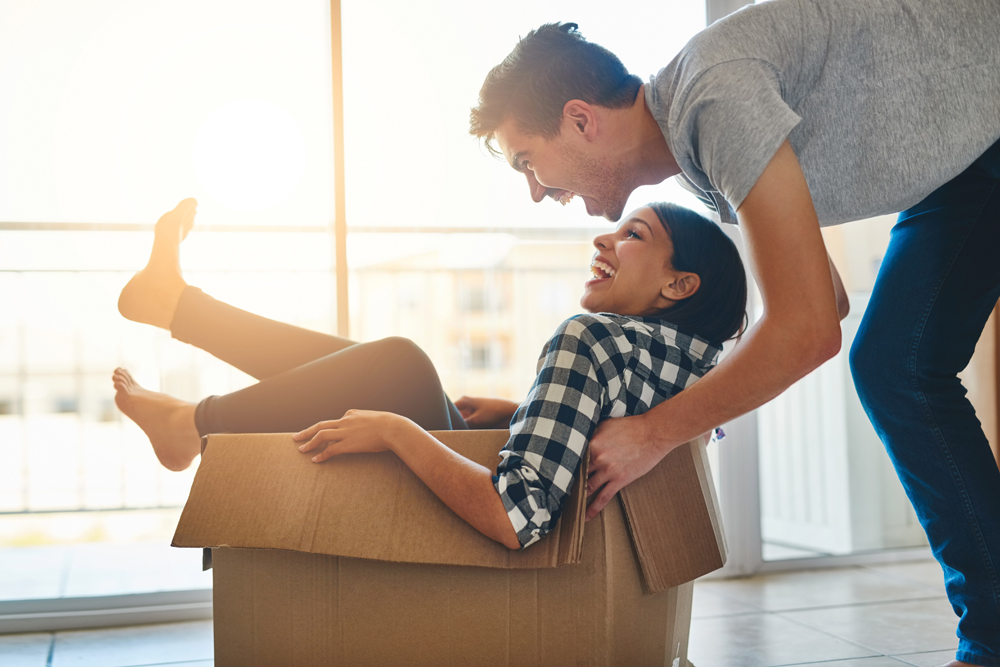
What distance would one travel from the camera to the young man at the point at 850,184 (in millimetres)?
811

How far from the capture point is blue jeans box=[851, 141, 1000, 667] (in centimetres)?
99

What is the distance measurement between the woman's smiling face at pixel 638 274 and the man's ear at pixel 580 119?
148mm

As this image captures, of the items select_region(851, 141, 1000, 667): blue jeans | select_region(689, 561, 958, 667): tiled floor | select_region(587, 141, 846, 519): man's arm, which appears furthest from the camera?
select_region(689, 561, 958, 667): tiled floor

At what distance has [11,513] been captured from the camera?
71.1 inches

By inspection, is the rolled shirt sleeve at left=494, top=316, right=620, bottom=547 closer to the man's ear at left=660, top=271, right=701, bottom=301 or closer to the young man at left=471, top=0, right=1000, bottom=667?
the young man at left=471, top=0, right=1000, bottom=667

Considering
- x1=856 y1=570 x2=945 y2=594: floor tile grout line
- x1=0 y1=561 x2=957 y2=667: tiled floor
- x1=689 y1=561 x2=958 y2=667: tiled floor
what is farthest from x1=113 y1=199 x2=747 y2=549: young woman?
x1=856 y1=570 x2=945 y2=594: floor tile grout line

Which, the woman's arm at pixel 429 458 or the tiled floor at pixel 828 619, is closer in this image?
the woman's arm at pixel 429 458

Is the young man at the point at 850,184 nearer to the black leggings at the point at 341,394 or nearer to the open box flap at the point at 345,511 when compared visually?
the open box flap at the point at 345,511

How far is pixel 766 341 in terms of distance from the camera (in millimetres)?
820

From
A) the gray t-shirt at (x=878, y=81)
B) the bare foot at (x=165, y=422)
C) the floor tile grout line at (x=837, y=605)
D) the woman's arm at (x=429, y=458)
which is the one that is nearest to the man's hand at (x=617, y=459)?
the woman's arm at (x=429, y=458)

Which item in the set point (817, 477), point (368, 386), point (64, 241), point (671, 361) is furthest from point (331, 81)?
point (817, 477)

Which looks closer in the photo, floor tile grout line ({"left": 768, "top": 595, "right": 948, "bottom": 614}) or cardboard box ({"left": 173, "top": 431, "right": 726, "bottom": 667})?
cardboard box ({"left": 173, "top": 431, "right": 726, "bottom": 667})

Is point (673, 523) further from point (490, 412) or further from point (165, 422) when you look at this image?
point (165, 422)

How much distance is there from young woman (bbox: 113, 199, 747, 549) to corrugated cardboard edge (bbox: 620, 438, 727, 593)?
9 centimetres
